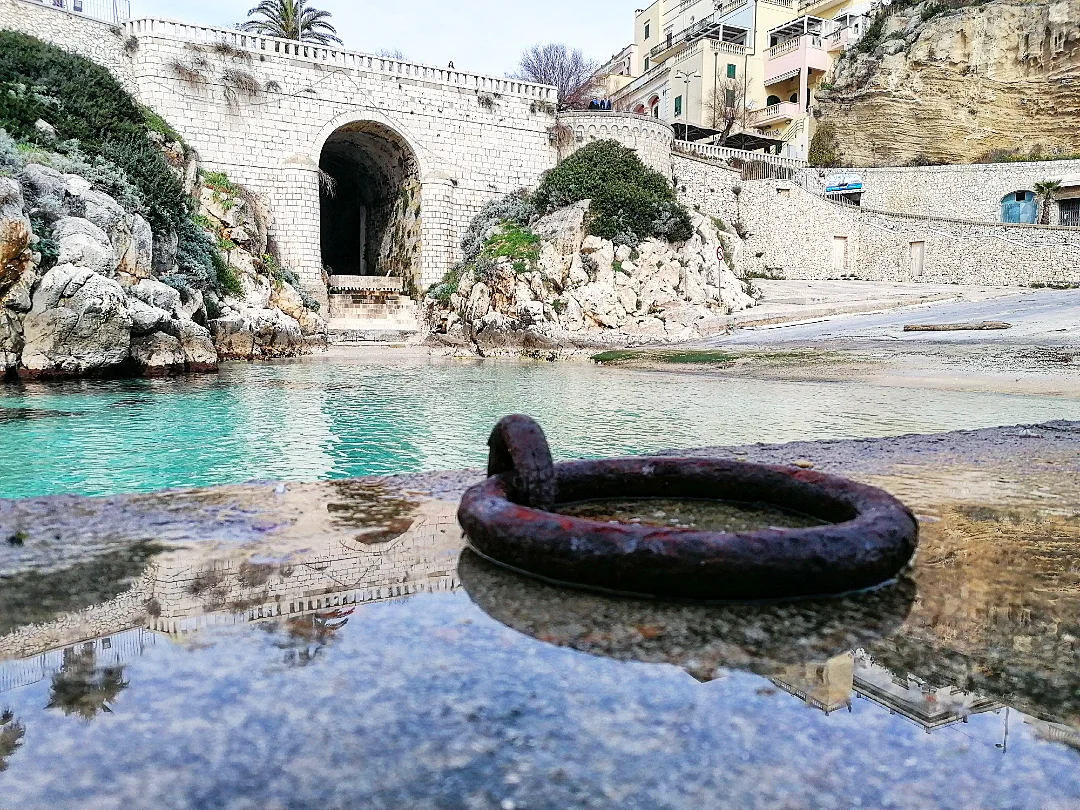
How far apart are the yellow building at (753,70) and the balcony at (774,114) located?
6 cm

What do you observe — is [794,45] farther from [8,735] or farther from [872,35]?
[8,735]

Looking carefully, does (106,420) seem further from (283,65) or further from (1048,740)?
(283,65)

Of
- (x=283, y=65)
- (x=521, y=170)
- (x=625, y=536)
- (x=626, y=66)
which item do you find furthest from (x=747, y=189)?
(x=625, y=536)

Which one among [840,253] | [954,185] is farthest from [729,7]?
[840,253]

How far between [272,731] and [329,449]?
215 inches

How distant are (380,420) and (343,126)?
21907mm

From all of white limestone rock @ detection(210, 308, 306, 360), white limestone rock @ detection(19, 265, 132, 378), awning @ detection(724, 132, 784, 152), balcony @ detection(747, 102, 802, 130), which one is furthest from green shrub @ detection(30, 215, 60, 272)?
balcony @ detection(747, 102, 802, 130)

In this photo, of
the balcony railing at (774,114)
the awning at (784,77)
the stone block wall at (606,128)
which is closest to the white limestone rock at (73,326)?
the stone block wall at (606,128)

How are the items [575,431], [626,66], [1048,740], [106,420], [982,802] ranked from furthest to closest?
[626,66]
[106,420]
[575,431]
[1048,740]
[982,802]

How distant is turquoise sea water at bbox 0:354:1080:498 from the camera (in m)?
6.01

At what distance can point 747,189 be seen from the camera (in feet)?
116

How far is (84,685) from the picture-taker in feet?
5.90

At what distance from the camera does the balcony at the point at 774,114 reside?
46.2m

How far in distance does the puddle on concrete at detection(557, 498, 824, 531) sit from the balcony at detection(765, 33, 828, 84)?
50298 mm
